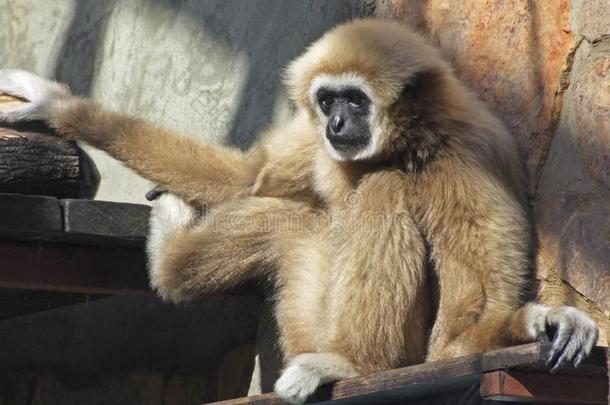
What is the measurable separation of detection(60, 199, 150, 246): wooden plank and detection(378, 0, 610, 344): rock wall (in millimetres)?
1616

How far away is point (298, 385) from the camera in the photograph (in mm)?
4277

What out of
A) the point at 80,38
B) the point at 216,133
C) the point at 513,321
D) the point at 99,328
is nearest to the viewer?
the point at 513,321

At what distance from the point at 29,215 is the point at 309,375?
4.59ft

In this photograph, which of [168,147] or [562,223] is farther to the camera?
[168,147]

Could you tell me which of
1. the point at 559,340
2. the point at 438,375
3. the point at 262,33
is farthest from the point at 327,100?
the point at 559,340

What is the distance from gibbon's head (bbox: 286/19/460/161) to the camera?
15.6ft

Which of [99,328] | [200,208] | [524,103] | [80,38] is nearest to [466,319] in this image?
[524,103]

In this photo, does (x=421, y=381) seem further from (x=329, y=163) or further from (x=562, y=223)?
(x=329, y=163)

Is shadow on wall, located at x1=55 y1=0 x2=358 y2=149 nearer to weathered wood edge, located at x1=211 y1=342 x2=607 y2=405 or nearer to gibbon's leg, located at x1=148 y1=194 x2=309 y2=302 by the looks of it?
gibbon's leg, located at x1=148 y1=194 x2=309 y2=302

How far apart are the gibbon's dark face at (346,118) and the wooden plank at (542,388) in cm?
150

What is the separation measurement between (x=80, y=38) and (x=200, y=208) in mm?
2580

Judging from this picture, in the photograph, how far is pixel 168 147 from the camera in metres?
5.44

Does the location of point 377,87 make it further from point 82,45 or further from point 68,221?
point 82,45

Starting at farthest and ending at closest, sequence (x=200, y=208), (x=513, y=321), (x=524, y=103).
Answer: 1. (x=200, y=208)
2. (x=524, y=103)
3. (x=513, y=321)
